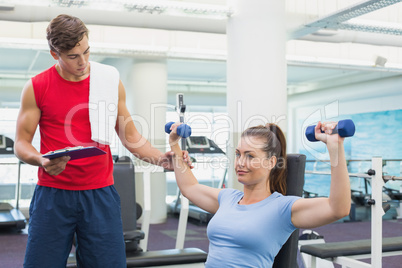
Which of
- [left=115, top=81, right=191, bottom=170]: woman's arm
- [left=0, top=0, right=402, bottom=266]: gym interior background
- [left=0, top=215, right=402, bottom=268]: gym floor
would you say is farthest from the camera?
[left=0, top=215, right=402, bottom=268]: gym floor

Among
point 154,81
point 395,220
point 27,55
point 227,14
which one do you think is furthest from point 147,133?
point 395,220

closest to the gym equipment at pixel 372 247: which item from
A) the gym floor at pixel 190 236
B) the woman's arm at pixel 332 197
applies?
the woman's arm at pixel 332 197

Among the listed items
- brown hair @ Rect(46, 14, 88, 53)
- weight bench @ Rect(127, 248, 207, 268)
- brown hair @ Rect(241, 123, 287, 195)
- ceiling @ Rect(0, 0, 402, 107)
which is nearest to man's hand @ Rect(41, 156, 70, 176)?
brown hair @ Rect(46, 14, 88, 53)

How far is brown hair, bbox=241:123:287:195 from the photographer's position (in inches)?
67.2

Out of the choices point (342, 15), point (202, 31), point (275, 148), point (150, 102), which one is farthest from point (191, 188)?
point (150, 102)

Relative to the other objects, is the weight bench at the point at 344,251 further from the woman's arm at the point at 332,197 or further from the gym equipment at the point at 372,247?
the woman's arm at the point at 332,197

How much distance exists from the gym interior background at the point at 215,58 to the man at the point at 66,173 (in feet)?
2.67

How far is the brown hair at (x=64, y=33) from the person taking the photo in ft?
5.01

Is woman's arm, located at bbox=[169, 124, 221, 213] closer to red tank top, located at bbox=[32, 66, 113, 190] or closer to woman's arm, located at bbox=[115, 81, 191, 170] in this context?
woman's arm, located at bbox=[115, 81, 191, 170]

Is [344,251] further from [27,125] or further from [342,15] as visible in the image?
[342,15]

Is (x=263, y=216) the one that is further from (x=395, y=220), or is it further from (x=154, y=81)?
(x=395, y=220)

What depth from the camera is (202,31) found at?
19.4 feet

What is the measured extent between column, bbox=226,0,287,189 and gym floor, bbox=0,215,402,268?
1.77m

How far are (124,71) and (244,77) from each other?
3.51m
